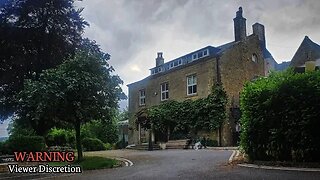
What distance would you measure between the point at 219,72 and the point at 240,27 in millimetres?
5197

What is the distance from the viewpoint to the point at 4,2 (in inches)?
858

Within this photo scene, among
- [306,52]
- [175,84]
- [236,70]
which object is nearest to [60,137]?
[175,84]

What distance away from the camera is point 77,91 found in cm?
1576

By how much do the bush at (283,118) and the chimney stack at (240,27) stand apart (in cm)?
1798

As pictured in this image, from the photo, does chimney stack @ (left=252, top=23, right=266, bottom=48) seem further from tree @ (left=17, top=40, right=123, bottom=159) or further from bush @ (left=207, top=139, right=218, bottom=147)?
tree @ (left=17, top=40, right=123, bottom=159)

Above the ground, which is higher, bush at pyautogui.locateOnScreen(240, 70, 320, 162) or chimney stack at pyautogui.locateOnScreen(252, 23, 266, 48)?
chimney stack at pyautogui.locateOnScreen(252, 23, 266, 48)

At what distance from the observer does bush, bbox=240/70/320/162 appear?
10367 millimetres

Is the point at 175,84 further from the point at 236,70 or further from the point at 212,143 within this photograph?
the point at 212,143

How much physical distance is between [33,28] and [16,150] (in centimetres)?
851

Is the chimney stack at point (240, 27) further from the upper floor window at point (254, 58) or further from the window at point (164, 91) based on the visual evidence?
the window at point (164, 91)

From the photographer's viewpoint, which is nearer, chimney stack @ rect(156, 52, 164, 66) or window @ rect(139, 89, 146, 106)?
window @ rect(139, 89, 146, 106)

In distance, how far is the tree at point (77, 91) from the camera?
15.2 m

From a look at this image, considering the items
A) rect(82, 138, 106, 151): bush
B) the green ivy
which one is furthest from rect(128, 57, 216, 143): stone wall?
rect(82, 138, 106, 151): bush

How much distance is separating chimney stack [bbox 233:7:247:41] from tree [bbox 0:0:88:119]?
14.4 metres
